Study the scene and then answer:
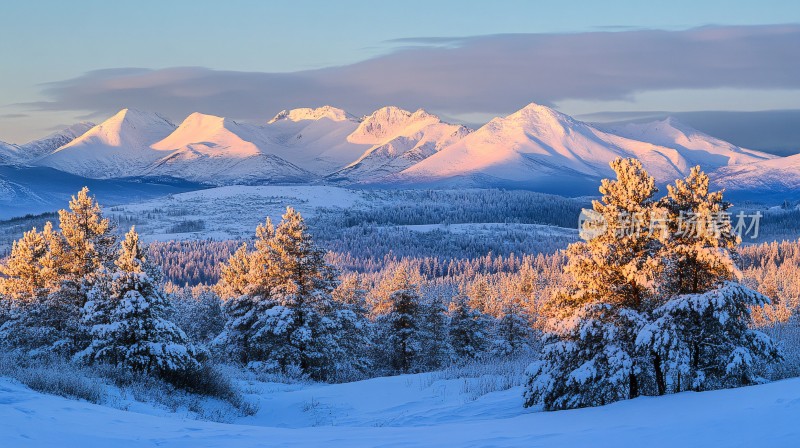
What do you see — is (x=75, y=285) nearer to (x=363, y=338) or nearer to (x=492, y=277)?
(x=363, y=338)

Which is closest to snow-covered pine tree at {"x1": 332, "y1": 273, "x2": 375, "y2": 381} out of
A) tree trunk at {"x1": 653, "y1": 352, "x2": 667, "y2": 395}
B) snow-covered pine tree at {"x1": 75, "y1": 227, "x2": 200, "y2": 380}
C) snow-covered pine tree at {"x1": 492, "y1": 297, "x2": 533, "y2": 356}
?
snow-covered pine tree at {"x1": 492, "y1": 297, "x2": 533, "y2": 356}

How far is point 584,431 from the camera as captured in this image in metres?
10.7

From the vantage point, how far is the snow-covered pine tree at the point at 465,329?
5066cm

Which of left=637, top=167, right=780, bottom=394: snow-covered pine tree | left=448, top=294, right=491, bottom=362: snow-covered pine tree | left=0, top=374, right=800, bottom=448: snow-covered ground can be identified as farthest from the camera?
left=448, top=294, right=491, bottom=362: snow-covered pine tree

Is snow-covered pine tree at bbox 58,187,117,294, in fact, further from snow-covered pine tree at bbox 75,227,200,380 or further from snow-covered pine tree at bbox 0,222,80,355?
snow-covered pine tree at bbox 75,227,200,380

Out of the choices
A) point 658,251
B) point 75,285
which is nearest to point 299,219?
point 75,285

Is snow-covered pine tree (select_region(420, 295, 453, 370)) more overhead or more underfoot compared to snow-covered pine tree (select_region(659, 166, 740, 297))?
more underfoot

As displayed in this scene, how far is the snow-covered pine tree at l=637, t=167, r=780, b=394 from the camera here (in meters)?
15.4

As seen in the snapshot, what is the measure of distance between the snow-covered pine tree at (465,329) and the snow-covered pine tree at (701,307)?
1290 inches

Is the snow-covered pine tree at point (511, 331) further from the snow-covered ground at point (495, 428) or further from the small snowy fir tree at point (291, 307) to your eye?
the snow-covered ground at point (495, 428)

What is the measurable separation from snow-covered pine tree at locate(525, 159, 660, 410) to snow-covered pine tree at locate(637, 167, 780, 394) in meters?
0.54

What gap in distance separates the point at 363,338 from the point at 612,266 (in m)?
27.5

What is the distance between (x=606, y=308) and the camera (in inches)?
659

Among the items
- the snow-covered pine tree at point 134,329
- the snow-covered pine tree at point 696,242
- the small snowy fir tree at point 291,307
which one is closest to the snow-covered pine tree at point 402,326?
the small snowy fir tree at point 291,307
